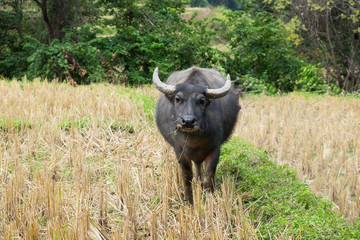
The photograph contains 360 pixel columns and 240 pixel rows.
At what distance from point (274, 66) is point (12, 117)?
25.6 feet

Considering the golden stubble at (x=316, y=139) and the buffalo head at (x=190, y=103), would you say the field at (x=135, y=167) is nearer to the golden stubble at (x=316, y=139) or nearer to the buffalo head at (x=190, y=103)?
the golden stubble at (x=316, y=139)

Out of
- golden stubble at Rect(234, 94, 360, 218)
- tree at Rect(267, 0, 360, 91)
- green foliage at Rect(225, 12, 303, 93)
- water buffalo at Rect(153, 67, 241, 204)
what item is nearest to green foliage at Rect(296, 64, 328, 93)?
green foliage at Rect(225, 12, 303, 93)

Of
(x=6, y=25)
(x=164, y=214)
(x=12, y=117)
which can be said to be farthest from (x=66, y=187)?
(x=6, y=25)

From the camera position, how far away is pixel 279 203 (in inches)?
152

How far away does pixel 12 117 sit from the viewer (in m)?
6.11

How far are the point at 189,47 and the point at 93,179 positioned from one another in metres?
7.30

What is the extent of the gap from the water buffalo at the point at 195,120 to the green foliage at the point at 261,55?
7.28 metres

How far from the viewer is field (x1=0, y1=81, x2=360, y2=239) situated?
3197 mm

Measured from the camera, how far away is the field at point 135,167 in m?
3.20

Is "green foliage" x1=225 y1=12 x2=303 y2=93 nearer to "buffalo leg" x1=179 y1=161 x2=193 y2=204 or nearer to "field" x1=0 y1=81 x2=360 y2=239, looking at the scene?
"field" x1=0 y1=81 x2=360 y2=239

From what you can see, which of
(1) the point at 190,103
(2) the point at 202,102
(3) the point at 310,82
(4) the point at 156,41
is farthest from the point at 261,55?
(1) the point at 190,103

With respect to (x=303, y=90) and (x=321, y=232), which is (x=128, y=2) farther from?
(x=321, y=232)

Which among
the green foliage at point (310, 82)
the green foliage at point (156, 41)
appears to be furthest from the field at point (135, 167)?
the green foliage at point (156, 41)

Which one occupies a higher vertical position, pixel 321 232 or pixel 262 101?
pixel 321 232
